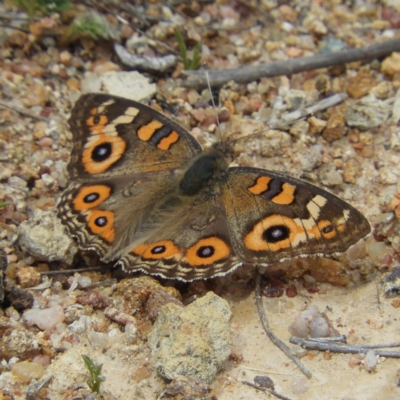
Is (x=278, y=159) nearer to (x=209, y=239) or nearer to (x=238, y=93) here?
(x=238, y=93)

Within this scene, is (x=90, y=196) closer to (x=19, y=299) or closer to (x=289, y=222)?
(x=19, y=299)

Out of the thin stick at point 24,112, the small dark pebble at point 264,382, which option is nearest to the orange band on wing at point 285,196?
the small dark pebble at point 264,382

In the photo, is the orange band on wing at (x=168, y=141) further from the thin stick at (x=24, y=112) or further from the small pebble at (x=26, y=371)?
the small pebble at (x=26, y=371)

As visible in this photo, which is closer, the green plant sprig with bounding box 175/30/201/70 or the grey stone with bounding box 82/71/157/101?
the grey stone with bounding box 82/71/157/101

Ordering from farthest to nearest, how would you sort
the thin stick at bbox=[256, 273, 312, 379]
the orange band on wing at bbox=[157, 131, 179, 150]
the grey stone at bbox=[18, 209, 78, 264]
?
the orange band on wing at bbox=[157, 131, 179, 150] → the grey stone at bbox=[18, 209, 78, 264] → the thin stick at bbox=[256, 273, 312, 379]

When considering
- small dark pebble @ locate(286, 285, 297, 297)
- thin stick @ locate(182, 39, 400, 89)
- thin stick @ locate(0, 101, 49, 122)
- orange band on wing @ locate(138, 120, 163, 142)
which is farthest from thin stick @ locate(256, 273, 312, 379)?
thin stick @ locate(0, 101, 49, 122)

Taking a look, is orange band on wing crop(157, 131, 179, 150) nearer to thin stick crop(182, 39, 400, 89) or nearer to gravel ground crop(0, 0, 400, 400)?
gravel ground crop(0, 0, 400, 400)

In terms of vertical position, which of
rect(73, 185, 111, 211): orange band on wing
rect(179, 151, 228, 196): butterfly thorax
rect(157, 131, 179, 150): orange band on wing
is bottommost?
rect(73, 185, 111, 211): orange band on wing
